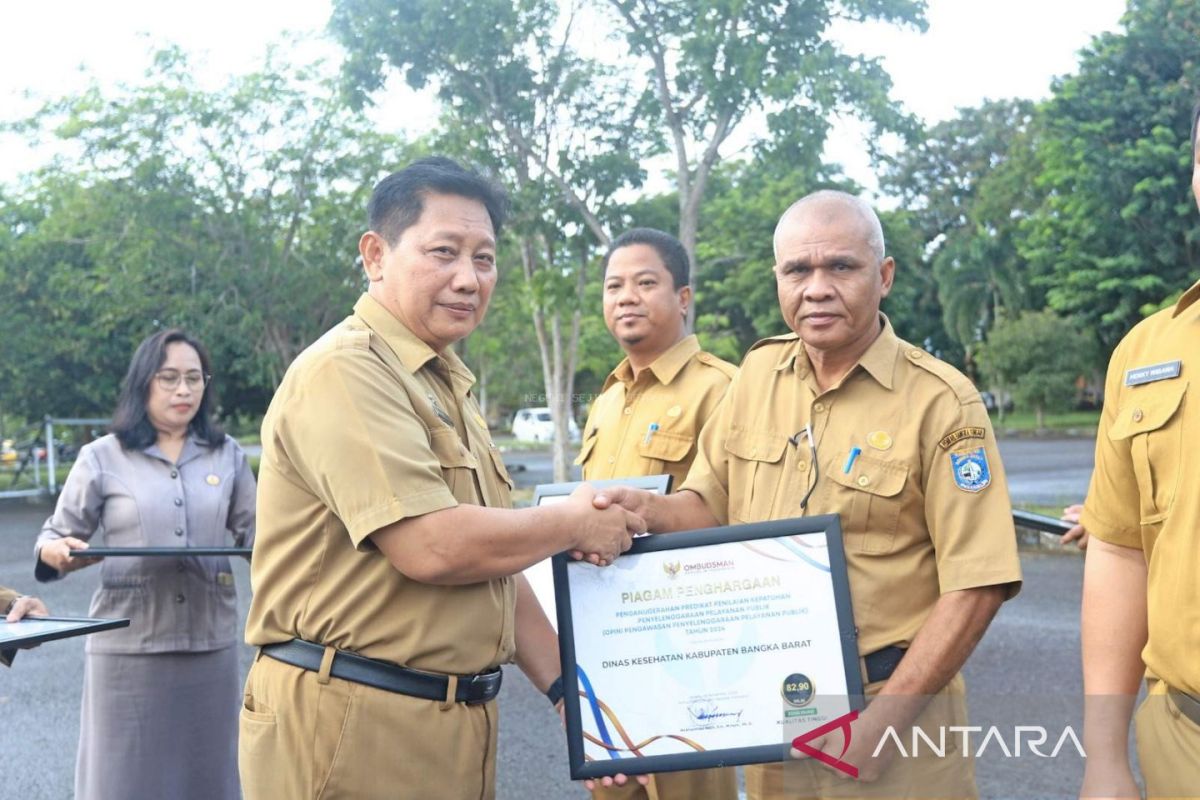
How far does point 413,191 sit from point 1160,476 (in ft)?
5.53

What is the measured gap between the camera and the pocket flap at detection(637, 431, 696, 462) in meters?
3.70

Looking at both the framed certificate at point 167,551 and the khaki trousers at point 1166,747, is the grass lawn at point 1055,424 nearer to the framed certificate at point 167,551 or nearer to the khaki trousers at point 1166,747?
the framed certificate at point 167,551

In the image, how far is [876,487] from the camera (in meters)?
2.50

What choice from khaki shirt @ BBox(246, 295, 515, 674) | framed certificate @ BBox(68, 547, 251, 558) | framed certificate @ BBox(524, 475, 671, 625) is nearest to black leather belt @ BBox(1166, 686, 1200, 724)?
framed certificate @ BBox(524, 475, 671, 625)

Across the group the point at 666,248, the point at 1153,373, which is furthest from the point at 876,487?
the point at 666,248

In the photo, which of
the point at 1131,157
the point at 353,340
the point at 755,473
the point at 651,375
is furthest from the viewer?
the point at 1131,157

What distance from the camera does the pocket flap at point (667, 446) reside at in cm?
370

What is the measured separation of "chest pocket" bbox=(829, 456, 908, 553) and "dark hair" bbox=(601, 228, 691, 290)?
161 cm

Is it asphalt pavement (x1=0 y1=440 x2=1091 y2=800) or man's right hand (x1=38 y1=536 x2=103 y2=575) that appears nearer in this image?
man's right hand (x1=38 y1=536 x2=103 y2=575)

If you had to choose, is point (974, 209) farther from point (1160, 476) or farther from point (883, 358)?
point (1160, 476)

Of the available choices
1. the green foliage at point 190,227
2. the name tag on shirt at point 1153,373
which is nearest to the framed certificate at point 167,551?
the name tag on shirt at point 1153,373

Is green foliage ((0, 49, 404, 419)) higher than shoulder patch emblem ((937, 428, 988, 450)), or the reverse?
green foliage ((0, 49, 404, 419))

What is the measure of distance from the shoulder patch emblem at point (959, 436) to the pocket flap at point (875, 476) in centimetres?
10

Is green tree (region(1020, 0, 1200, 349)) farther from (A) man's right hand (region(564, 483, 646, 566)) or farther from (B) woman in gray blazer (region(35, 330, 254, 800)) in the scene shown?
(A) man's right hand (region(564, 483, 646, 566))
